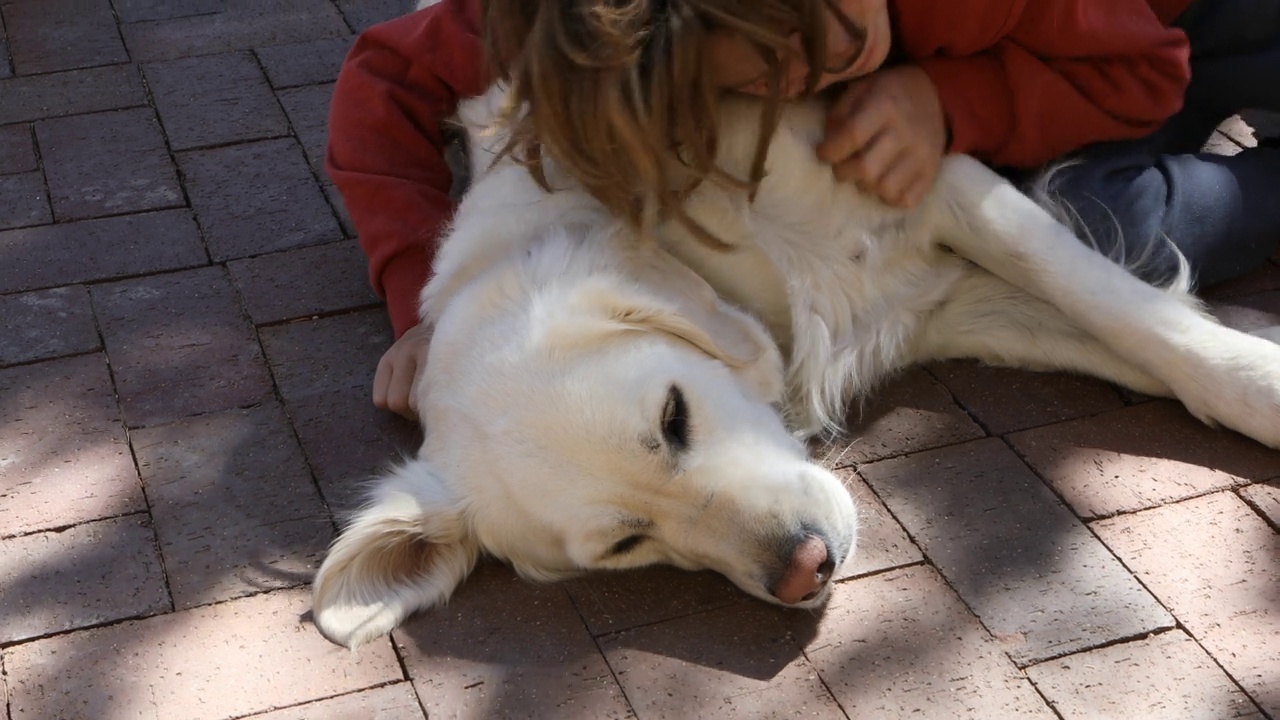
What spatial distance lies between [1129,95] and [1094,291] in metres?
0.45

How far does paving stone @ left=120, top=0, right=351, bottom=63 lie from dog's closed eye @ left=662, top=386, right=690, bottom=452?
2580 millimetres

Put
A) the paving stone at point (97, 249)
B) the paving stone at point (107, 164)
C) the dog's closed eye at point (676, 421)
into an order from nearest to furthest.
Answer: the dog's closed eye at point (676, 421) < the paving stone at point (97, 249) < the paving stone at point (107, 164)

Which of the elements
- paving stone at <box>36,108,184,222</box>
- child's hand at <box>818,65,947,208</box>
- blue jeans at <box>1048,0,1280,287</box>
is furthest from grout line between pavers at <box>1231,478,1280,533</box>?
paving stone at <box>36,108,184,222</box>

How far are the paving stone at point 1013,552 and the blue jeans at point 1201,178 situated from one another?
0.58 meters

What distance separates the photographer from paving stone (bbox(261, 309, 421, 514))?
2.52 metres

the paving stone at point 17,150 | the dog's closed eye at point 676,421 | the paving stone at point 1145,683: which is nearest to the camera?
the paving stone at point 1145,683

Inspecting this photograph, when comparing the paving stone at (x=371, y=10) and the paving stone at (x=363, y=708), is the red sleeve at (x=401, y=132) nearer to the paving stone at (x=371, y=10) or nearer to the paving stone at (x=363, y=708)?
the paving stone at (x=363, y=708)

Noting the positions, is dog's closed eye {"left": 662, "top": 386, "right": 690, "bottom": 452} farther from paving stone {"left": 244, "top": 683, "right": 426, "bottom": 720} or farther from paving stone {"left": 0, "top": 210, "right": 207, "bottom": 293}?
paving stone {"left": 0, "top": 210, "right": 207, "bottom": 293}

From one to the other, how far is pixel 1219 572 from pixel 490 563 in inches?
45.4

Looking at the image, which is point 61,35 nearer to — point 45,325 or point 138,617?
point 45,325

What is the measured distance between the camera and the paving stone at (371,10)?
4324 mm

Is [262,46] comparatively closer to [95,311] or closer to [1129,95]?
[95,311]

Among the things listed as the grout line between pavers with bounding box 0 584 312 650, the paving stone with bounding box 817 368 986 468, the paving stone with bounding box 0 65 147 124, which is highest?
the paving stone with bounding box 817 368 986 468

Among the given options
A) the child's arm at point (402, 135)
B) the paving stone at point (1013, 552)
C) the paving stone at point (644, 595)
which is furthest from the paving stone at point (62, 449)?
the paving stone at point (1013, 552)
